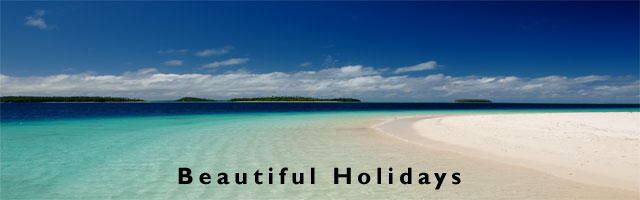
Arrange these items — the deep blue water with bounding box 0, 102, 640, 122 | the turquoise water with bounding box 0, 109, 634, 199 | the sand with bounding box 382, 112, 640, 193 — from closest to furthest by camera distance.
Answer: the turquoise water with bounding box 0, 109, 634, 199
the sand with bounding box 382, 112, 640, 193
the deep blue water with bounding box 0, 102, 640, 122

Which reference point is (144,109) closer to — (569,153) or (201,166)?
(201,166)

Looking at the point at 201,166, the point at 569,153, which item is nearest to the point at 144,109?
the point at 201,166

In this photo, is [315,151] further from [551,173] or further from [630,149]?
[630,149]

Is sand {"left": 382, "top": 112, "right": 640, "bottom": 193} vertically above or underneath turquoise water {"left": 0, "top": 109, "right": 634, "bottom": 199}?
above

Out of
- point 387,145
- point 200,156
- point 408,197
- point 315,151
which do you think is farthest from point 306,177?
point 387,145

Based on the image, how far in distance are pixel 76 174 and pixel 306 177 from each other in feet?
17.5

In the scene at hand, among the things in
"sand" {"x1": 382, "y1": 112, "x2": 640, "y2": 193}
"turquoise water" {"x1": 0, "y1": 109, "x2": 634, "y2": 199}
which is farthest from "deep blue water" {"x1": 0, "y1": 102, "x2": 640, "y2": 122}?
"sand" {"x1": 382, "y1": 112, "x2": 640, "y2": 193}

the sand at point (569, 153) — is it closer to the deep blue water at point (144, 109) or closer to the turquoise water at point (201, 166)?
the turquoise water at point (201, 166)

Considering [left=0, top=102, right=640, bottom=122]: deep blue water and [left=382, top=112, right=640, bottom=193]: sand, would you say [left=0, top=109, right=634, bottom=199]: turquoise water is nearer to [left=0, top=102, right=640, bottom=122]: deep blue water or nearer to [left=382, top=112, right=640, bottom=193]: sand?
[left=382, top=112, right=640, bottom=193]: sand

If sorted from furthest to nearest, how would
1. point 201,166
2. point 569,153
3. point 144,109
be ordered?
point 144,109 → point 569,153 → point 201,166

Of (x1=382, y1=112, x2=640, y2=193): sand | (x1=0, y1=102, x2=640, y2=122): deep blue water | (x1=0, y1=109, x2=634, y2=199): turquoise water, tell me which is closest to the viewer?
(x1=0, y1=109, x2=634, y2=199): turquoise water

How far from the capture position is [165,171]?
7.75 metres

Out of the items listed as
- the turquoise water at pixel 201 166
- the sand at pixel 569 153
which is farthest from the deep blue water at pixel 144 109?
the sand at pixel 569 153

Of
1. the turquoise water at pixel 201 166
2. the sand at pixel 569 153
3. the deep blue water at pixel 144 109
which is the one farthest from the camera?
the deep blue water at pixel 144 109
